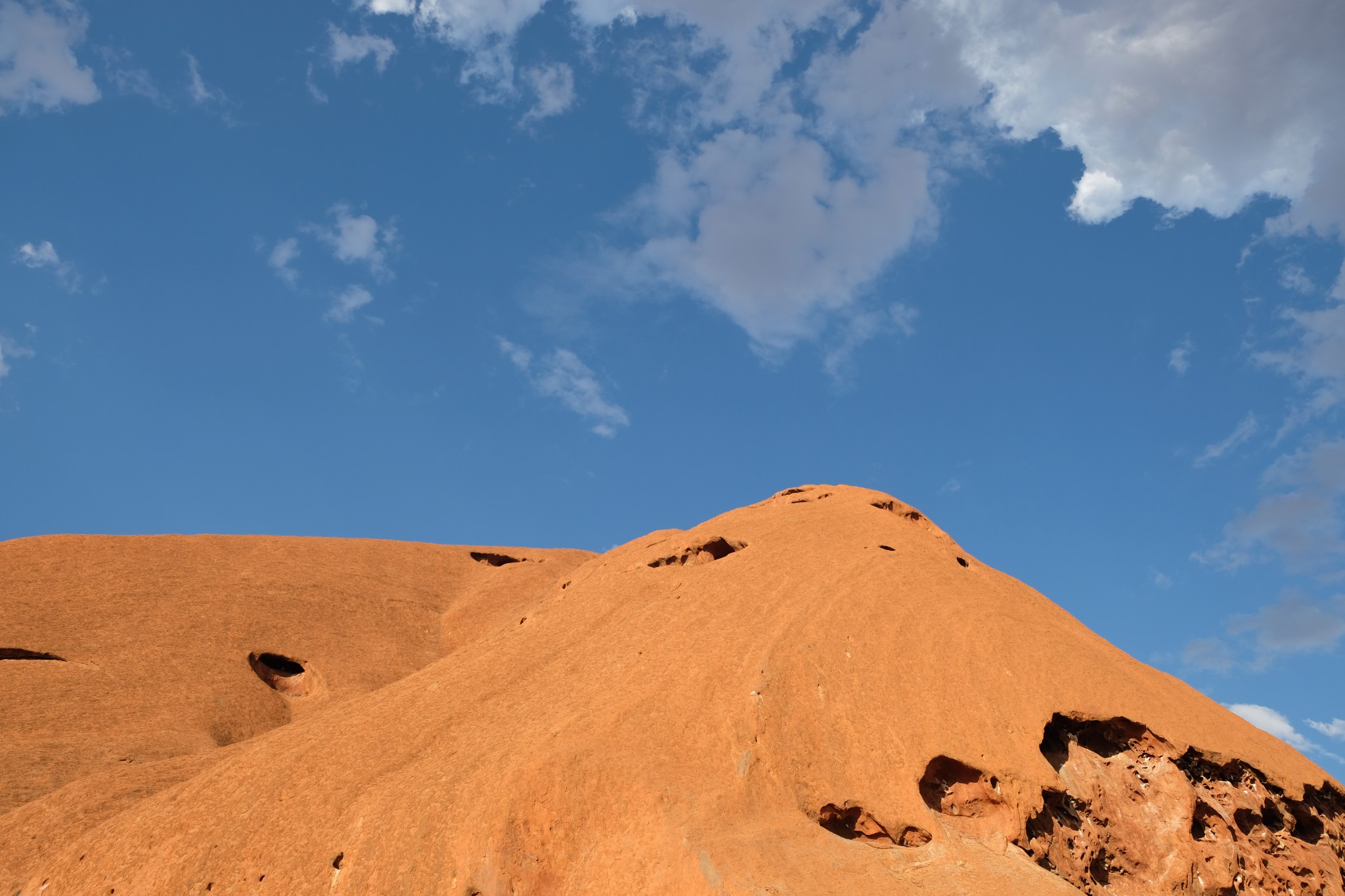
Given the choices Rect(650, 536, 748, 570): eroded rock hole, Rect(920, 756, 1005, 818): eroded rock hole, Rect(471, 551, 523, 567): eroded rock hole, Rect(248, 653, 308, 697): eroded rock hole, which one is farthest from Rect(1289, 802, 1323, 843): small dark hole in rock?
Rect(471, 551, 523, 567): eroded rock hole

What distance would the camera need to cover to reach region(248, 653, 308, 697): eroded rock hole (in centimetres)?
2459

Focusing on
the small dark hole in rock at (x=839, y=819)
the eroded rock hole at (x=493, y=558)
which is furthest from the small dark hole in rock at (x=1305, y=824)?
the eroded rock hole at (x=493, y=558)

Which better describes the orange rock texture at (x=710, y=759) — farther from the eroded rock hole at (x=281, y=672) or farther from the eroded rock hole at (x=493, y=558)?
the eroded rock hole at (x=493, y=558)

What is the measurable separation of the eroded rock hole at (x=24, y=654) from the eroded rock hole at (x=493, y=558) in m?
15.7

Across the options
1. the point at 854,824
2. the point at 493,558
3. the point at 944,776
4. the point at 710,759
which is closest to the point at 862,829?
the point at 854,824

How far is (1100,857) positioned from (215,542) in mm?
27112

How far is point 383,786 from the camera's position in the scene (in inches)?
570

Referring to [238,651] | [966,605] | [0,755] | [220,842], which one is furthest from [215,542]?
[966,605]

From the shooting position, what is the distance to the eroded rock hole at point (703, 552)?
21.8 metres

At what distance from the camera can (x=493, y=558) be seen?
37.3 m

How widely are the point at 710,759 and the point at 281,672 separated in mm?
15765

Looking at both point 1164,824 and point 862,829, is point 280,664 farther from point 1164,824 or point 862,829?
point 1164,824

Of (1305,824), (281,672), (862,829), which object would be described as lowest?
(862,829)

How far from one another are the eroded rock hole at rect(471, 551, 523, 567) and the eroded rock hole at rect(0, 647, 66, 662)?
51.5 feet
